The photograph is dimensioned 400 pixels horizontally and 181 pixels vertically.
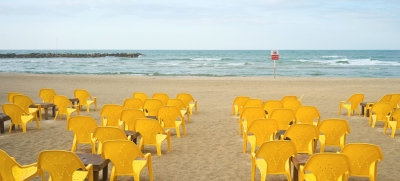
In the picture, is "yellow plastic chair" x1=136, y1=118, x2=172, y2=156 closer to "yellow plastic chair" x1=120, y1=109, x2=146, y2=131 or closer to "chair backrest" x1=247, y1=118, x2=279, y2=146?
"yellow plastic chair" x1=120, y1=109, x2=146, y2=131

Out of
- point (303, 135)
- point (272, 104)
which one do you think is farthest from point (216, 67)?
point (303, 135)

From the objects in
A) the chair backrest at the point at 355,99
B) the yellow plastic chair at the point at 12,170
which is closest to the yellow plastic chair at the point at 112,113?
the yellow plastic chair at the point at 12,170

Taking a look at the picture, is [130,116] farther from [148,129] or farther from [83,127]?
[83,127]

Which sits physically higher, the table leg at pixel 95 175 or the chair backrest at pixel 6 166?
the chair backrest at pixel 6 166

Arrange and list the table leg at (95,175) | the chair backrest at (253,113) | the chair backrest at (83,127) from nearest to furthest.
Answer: the table leg at (95,175) → the chair backrest at (83,127) → the chair backrest at (253,113)

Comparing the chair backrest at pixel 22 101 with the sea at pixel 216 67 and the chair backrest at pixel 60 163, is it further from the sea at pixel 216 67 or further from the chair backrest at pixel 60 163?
the sea at pixel 216 67

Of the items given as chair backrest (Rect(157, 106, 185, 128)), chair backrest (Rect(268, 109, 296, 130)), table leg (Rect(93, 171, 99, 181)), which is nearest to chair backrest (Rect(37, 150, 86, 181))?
table leg (Rect(93, 171, 99, 181))

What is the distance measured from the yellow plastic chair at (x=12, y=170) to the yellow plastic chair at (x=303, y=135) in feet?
11.6

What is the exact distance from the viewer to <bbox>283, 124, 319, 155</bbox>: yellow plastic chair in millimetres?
5980

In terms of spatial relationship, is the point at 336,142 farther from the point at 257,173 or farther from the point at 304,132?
the point at 257,173

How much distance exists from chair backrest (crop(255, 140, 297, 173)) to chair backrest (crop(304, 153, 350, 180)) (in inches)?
19.9

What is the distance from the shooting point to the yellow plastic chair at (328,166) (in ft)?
14.4

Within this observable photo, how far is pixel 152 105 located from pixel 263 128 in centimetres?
346

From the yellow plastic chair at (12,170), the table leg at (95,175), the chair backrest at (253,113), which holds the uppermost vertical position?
the chair backrest at (253,113)
